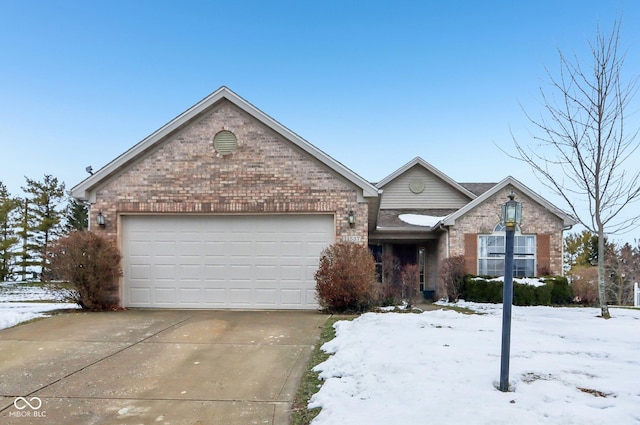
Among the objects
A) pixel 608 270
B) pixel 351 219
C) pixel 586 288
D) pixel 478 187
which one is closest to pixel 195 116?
pixel 351 219

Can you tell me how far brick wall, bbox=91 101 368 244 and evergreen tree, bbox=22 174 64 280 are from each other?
21299mm

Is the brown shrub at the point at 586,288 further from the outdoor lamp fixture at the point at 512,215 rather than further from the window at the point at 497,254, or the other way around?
the outdoor lamp fixture at the point at 512,215

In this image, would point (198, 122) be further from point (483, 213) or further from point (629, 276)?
point (629, 276)

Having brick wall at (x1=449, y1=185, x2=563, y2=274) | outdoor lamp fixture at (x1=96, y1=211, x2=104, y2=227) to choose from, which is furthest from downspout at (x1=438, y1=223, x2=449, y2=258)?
outdoor lamp fixture at (x1=96, y1=211, x2=104, y2=227)

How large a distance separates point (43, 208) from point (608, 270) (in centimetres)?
3388

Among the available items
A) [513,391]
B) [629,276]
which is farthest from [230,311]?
[629,276]

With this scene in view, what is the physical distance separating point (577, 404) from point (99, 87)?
19.8m

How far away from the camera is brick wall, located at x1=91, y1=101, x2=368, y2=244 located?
34.2 ft

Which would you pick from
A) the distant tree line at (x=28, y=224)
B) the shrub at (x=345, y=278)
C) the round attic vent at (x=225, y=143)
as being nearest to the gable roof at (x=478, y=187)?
the shrub at (x=345, y=278)

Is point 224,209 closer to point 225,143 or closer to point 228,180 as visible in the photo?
point 228,180

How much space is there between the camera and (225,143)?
10641 millimetres

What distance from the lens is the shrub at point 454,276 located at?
49.3 ft

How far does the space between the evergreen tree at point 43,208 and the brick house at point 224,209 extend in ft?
69.4

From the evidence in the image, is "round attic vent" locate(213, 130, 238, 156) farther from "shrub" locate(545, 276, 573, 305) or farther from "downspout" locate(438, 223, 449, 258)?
"shrub" locate(545, 276, 573, 305)
